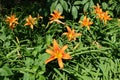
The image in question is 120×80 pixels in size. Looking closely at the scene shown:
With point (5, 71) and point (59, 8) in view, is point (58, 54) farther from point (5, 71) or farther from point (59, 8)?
point (59, 8)

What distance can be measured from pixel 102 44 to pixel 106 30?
0.90 ft

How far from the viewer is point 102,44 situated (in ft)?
11.1

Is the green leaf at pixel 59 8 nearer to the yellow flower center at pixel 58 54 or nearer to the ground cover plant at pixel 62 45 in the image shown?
the ground cover plant at pixel 62 45

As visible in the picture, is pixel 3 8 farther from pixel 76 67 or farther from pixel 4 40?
pixel 76 67

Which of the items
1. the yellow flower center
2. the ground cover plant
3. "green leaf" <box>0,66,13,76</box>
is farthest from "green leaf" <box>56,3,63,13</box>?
"green leaf" <box>0,66,13,76</box>

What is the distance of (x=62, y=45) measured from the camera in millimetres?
3061

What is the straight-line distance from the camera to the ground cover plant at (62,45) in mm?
2611

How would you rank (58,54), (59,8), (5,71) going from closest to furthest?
(5,71) < (58,54) < (59,8)

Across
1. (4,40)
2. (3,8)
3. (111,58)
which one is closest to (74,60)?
(111,58)

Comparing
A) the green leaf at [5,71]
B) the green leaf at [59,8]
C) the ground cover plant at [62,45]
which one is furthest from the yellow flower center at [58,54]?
the green leaf at [59,8]

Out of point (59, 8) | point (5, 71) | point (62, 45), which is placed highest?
point (59, 8)

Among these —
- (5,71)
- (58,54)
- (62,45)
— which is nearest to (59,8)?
(62,45)

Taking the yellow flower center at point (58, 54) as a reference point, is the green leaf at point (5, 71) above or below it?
below

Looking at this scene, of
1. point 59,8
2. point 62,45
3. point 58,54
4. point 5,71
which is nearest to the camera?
point 5,71
